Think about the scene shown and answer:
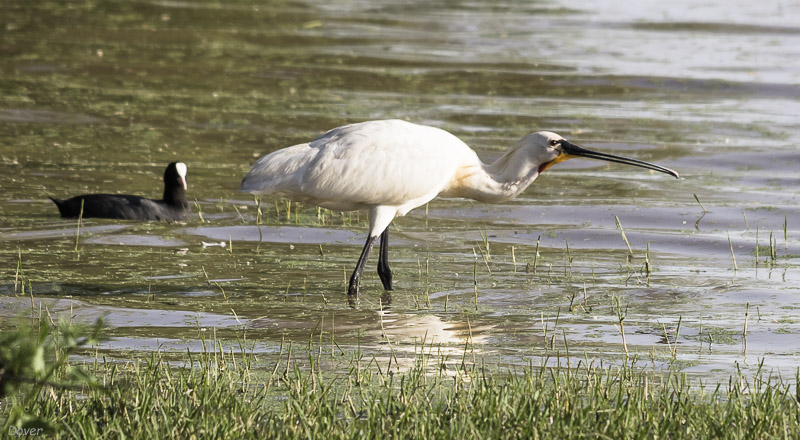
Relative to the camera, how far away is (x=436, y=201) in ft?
42.4

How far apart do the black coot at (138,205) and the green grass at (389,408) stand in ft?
17.2

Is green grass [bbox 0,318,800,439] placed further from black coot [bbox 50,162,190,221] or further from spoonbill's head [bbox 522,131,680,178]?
black coot [bbox 50,162,190,221]

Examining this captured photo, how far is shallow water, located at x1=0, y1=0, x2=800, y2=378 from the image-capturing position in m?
8.12

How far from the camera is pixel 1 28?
2158cm

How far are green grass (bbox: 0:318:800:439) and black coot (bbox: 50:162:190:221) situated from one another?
5.25 m

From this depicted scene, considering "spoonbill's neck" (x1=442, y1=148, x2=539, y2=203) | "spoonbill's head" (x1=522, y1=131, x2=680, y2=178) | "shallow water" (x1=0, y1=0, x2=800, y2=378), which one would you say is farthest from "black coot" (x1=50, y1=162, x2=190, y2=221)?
"spoonbill's head" (x1=522, y1=131, x2=680, y2=178)

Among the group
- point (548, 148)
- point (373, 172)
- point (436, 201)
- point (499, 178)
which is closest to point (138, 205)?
point (436, 201)

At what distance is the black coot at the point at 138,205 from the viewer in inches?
442

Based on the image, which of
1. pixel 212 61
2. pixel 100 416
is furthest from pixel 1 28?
pixel 100 416

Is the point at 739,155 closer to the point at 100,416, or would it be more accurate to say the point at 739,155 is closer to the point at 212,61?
the point at 212,61

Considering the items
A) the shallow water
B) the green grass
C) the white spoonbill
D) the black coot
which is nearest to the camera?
the green grass

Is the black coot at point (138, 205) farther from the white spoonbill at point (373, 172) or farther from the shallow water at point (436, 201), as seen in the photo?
the white spoonbill at point (373, 172)

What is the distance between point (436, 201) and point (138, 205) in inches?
121

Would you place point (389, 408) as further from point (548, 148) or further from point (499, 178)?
point (548, 148)
